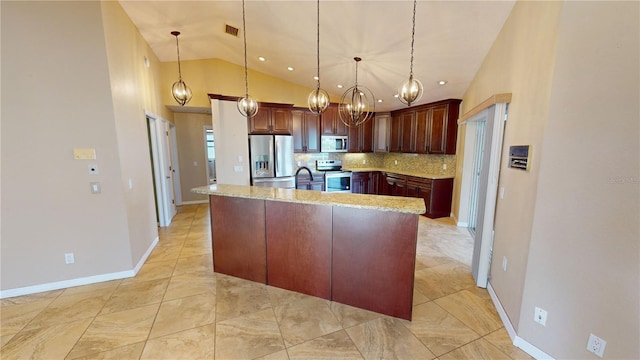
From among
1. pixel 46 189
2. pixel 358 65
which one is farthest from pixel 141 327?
pixel 358 65

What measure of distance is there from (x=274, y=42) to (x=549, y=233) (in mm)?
3969

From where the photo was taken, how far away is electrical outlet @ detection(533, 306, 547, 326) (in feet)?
5.74

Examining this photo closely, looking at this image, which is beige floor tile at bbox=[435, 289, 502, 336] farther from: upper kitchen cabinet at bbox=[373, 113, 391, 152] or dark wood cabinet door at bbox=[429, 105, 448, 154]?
upper kitchen cabinet at bbox=[373, 113, 391, 152]

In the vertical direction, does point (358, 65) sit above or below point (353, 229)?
above

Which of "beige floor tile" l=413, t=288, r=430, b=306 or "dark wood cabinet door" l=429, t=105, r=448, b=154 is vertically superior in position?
"dark wood cabinet door" l=429, t=105, r=448, b=154

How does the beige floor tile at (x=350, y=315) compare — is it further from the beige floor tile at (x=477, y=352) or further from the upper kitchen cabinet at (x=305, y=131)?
the upper kitchen cabinet at (x=305, y=131)

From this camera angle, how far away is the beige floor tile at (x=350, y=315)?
7.16 ft

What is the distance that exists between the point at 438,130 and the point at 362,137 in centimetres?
199

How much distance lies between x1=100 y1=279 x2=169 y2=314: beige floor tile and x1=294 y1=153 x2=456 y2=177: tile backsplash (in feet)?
12.8

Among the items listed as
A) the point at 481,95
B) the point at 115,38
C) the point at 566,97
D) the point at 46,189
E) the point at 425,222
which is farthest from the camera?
the point at 425,222

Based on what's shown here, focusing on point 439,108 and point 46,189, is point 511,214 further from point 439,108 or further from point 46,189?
point 46,189

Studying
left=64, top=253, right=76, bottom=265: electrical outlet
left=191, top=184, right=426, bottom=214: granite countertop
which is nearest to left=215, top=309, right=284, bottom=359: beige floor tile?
left=191, top=184, right=426, bottom=214: granite countertop

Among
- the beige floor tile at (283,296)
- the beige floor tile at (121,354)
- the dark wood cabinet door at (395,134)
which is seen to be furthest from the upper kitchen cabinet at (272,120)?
the beige floor tile at (121,354)

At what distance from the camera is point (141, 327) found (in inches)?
83.4
